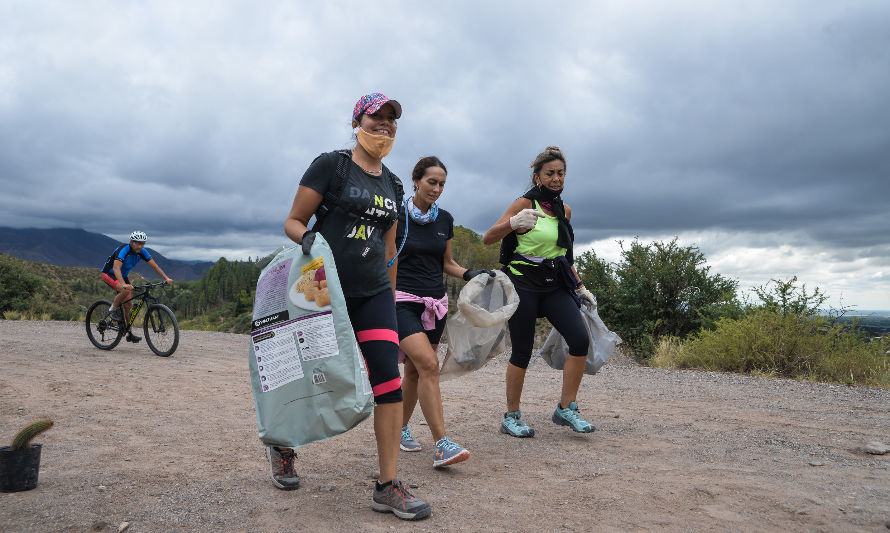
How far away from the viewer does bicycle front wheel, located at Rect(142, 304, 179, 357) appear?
10.1 m

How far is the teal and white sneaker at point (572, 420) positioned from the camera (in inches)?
197

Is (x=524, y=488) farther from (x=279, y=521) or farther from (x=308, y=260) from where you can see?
(x=308, y=260)

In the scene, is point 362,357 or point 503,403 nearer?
point 362,357

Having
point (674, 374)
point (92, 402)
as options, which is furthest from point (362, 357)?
point (674, 374)

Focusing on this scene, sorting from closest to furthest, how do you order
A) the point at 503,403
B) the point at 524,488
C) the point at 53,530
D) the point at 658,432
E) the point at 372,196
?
the point at 53,530
the point at 372,196
the point at 524,488
the point at 658,432
the point at 503,403

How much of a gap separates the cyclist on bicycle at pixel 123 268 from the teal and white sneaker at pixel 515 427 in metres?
7.05

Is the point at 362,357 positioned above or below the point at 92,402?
above

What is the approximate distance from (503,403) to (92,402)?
4.19m

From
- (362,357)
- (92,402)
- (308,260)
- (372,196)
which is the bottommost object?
(92,402)

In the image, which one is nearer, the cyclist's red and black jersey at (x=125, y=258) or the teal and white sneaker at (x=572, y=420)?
the teal and white sneaker at (x=572, y=420)

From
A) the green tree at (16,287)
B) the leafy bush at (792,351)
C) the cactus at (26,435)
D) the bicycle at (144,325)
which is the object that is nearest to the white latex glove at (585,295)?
the cactus at (26,435)

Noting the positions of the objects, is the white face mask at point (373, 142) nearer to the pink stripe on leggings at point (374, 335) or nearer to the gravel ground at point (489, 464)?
the pink stripe on leggings at point (374, 335)

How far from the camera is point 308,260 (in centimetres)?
308

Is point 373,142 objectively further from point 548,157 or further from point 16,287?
point 16,287
